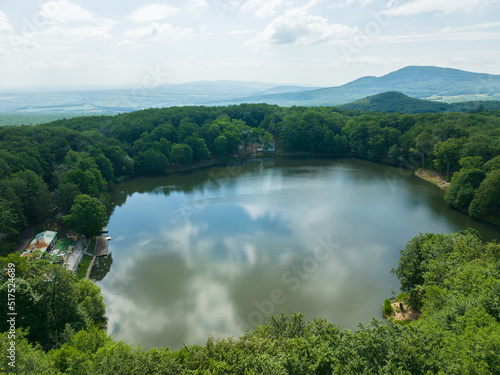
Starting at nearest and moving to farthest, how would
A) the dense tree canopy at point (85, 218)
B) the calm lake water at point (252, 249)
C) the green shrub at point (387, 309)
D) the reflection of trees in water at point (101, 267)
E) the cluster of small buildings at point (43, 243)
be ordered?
the green shrub at point (387, 309), the calm lake water at point (252, 249), the reflection of trees in water at point (101, 267), the cluster of small buildings at point (43, 243), the dense tree canopy at point (85, 218)

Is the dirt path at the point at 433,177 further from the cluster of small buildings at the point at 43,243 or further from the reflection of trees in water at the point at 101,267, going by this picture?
the cluster of small buildings at the point at 43,243

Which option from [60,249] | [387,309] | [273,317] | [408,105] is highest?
[273,317]

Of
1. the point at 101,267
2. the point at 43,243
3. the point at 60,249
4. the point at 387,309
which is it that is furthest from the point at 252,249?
the point at 43,243

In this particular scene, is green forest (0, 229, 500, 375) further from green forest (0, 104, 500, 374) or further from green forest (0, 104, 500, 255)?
green forest (0, 104, 500, 255)

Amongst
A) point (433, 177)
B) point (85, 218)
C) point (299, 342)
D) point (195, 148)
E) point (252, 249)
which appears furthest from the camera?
point (195, 148)

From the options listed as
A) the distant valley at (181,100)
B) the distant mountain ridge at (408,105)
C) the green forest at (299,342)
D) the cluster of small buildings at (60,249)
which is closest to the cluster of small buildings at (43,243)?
the cluster of small buildings at (60,249)

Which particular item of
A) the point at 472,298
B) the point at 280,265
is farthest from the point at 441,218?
the point at 472,298

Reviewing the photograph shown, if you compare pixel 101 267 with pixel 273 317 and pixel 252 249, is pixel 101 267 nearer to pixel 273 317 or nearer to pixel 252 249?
pixel 252 249
